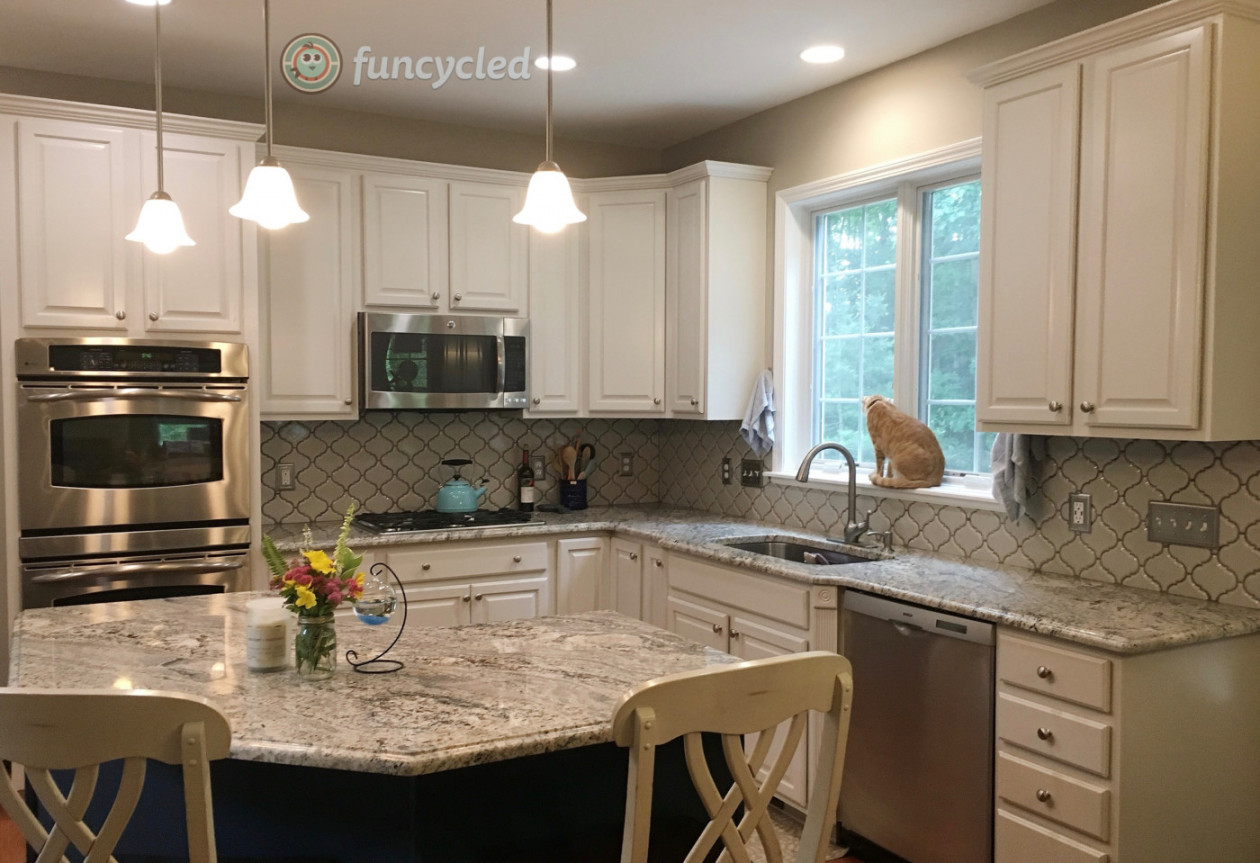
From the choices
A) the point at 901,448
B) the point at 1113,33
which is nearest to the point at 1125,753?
the point at 901,448

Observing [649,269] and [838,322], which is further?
[649,269]

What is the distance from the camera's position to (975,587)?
→ 2.84 metres

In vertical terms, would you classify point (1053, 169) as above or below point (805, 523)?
above

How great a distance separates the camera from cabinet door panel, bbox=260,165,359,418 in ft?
12.8

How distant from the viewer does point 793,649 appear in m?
3.20

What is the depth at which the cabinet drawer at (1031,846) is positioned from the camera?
2.33 m

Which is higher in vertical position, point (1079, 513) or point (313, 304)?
point (313, 304)

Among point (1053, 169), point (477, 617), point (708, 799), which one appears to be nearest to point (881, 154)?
point (1053, 169)

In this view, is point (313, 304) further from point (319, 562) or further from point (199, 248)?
point (319, 562)

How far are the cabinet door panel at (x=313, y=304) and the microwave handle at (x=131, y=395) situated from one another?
1.24ft

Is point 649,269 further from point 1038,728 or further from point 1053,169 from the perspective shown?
point 1038,728

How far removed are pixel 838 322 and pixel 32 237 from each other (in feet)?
9.94

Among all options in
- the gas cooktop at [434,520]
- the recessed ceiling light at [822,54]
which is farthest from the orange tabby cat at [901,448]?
the gas cooktop at [434,520]

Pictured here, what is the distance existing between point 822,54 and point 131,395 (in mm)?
2736
